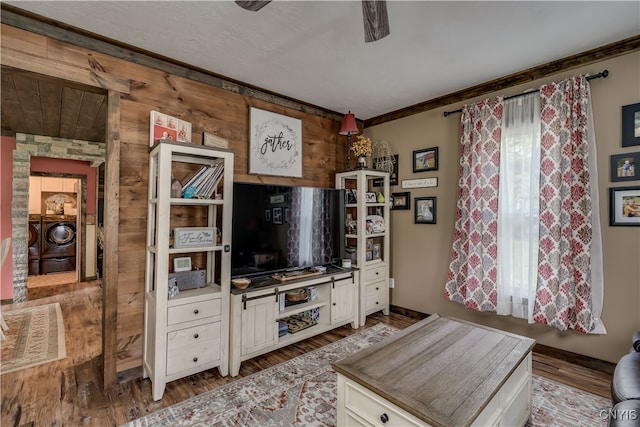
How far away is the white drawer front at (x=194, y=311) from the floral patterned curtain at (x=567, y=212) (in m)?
2.63

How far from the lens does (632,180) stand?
87.0 inches

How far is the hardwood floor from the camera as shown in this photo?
1.86 m

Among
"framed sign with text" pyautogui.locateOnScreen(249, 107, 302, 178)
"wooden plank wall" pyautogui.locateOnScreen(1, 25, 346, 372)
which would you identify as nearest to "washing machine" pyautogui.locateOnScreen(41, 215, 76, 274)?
"wooden plank wall" pyautogui.locateOnScreen(1, 25, 346, 372)

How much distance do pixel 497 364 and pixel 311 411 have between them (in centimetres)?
115

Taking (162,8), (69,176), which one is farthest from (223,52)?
(69,176)

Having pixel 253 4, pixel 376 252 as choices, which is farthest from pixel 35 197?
pixel 253 4

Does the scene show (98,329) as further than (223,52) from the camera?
Yes

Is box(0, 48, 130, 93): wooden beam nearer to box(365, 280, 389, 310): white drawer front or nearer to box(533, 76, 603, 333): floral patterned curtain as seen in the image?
box(365, 280, 389, 310): white drawer front

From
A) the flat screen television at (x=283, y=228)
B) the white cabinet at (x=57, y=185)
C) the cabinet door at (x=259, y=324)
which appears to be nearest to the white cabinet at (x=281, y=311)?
the cabinet door at (x=259, y=324)

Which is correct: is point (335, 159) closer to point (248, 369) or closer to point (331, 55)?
point (331, 55)

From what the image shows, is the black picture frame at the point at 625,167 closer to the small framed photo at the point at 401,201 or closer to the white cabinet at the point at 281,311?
the small framed photo at the point at 401,201

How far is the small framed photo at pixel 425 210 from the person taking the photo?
3395 mm

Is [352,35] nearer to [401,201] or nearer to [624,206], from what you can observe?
[401,201]

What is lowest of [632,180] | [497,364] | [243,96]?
[497,364]
